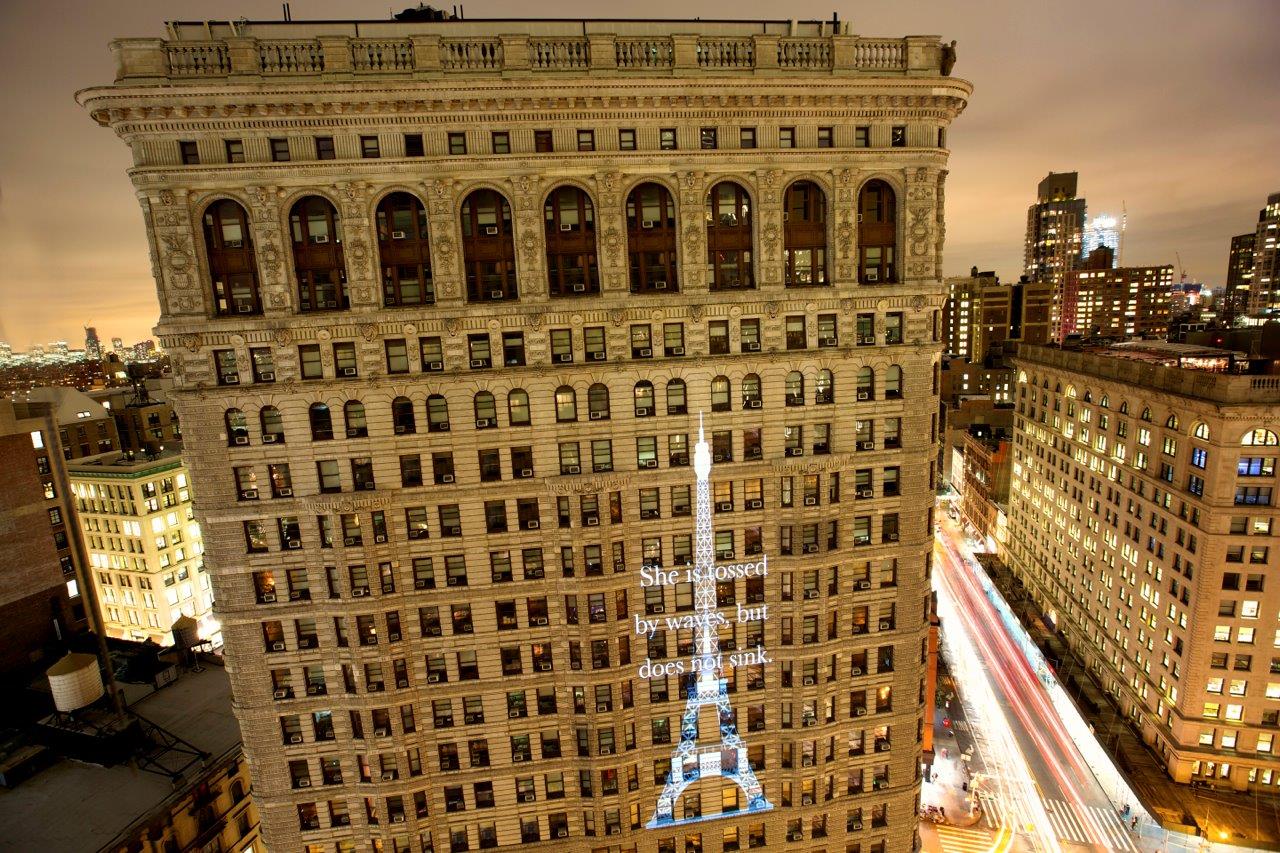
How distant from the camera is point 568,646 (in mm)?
42562

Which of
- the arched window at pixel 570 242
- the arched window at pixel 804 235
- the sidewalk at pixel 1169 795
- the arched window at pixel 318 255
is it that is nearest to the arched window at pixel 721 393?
the arched window at pixel 804 235

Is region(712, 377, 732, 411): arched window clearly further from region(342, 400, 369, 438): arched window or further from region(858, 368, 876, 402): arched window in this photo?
region(342, 400, 369, 438): arched window

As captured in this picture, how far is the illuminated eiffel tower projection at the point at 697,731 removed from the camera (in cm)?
4325

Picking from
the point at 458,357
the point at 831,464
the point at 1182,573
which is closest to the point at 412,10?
the point at 458,357

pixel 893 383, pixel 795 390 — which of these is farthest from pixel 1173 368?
pixel 795 390

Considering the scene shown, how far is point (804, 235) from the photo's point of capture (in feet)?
134

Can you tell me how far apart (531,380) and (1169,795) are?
76590 mm

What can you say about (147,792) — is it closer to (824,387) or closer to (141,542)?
(141,542)

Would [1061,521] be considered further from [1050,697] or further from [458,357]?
[458,357]

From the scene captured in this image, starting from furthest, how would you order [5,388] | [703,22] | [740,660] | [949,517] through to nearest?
[949,517], [5,388], [740,660], [703,22]

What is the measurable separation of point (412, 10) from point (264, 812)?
5277cm

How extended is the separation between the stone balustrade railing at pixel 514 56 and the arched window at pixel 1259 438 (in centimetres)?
5036

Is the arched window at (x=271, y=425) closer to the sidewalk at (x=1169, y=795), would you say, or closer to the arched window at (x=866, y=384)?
the arched window at (x=866, y=384)

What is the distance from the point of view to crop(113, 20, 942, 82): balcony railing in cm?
3484
